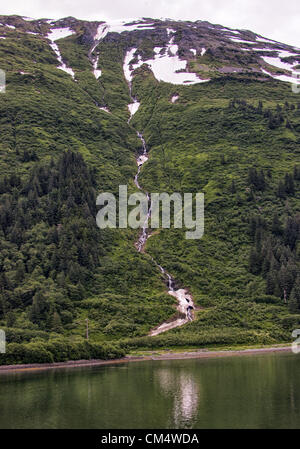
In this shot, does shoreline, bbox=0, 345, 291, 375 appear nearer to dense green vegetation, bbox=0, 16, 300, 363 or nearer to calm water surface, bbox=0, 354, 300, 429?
dense green vegetation, bbox=0, 16, 300, 363

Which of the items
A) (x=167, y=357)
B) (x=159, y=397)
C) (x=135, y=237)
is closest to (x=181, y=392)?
(x=159, y=397)

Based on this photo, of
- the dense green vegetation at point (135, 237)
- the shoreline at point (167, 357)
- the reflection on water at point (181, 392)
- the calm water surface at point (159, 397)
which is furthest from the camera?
the dense green vegetation at point (135, 237)

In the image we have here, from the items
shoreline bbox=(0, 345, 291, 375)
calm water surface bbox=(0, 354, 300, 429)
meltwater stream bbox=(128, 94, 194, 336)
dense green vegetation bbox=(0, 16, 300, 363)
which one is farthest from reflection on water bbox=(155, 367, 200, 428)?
meltwater stream bbox=(128, 94, 194, 336)

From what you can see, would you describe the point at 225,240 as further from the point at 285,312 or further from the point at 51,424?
the point at 51,424

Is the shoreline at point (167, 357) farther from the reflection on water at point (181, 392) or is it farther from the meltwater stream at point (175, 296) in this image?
the reflection on water at point (181, 392)

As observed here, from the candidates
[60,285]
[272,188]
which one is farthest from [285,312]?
[272,188]

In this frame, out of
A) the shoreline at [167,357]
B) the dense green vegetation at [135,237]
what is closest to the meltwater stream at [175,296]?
the dense green vegetation at [135,237]
